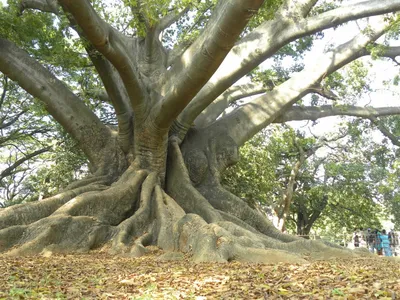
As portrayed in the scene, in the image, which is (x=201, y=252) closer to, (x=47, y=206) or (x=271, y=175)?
(x=47, y=206)

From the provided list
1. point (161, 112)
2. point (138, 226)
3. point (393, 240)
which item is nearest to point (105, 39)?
point (161, 112)

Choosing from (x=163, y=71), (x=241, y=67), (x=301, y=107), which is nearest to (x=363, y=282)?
(x=241, y=67)

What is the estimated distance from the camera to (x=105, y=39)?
5406 mm

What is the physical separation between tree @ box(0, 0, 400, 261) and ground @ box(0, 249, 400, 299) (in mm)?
1011

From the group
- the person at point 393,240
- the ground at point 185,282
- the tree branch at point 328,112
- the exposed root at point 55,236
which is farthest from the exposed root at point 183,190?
the person at point 393,240

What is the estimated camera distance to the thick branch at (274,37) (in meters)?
7.00

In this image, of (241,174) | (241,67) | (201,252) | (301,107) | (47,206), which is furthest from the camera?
(241,174)

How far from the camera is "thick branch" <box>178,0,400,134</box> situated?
700 centimetres

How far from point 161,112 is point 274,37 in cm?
252

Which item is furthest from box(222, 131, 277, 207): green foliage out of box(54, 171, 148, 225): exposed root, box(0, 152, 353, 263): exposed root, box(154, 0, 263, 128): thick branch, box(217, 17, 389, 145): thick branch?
box(154, 0, 263, 128): thick branch

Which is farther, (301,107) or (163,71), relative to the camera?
(301,107)

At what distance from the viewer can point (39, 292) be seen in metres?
3.08

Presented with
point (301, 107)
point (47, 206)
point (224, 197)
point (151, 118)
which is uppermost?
point (301, 107)

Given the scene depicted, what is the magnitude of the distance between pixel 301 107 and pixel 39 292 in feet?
30.0
